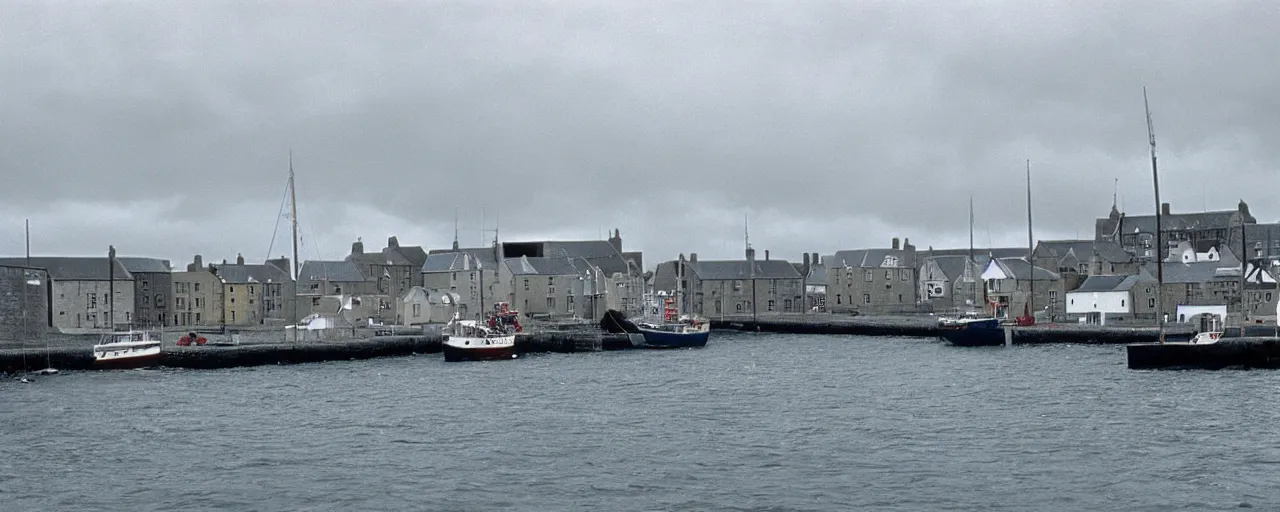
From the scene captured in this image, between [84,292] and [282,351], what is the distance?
130ft

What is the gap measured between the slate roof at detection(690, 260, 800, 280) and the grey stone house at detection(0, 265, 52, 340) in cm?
7663

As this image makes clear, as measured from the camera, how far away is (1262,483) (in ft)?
109

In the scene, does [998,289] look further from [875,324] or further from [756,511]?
[756,511]

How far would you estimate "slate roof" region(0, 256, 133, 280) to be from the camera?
110 m

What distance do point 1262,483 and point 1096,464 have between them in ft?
14.7

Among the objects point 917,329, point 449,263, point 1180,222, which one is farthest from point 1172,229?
point 449,263

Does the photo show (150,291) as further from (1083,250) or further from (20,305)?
(1083,250)

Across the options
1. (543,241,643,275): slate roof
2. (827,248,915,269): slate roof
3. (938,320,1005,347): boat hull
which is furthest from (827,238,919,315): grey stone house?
(938,320,1005,347): boat hull

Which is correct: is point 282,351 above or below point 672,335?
above

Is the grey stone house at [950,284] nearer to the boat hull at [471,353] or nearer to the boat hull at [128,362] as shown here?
the boat hull at [471,353]

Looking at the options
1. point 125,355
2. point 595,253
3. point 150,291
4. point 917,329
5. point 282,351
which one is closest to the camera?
point 125,355

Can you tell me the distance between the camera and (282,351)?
81750 millimetres

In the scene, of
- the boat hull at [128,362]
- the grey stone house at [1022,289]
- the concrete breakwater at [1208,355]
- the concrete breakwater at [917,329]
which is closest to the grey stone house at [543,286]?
the concrete breakwater at [917,329]

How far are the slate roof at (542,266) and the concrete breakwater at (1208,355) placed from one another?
6940 cm
